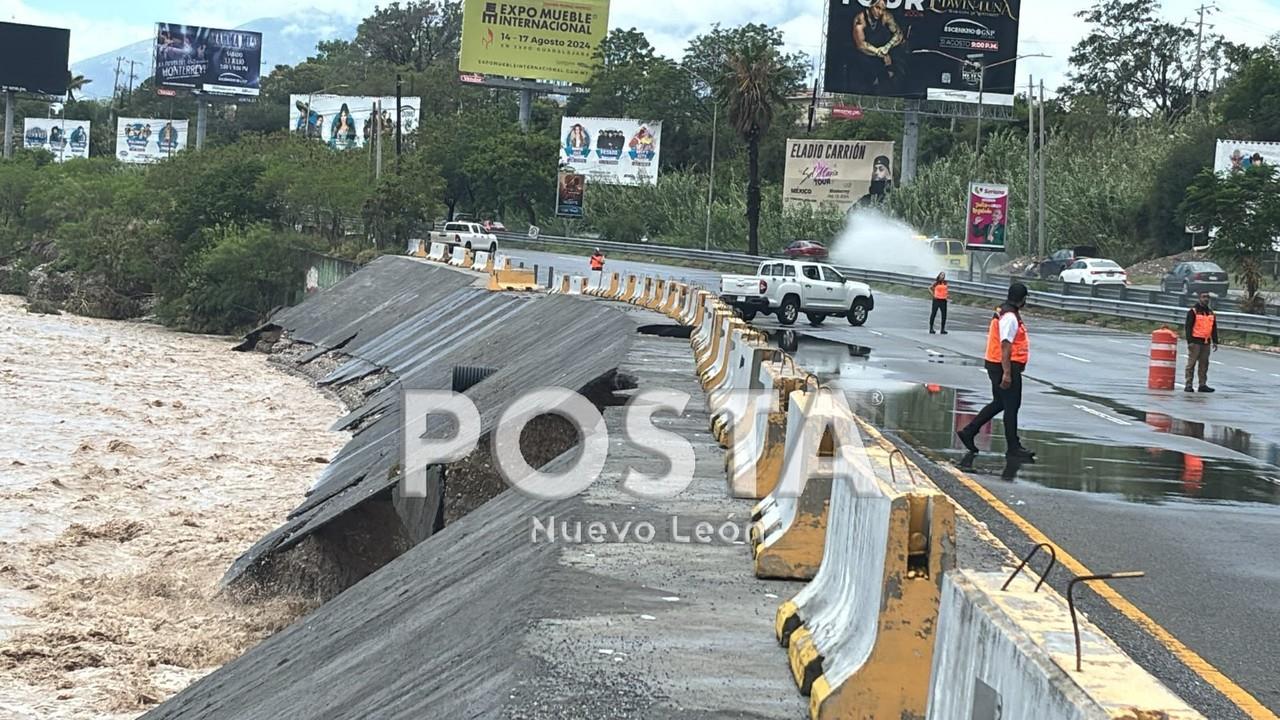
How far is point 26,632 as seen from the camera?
55.0 ft

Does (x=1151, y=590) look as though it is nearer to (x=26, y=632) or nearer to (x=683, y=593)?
(x=683, y=593)

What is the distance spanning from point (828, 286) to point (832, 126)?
68.0 meters

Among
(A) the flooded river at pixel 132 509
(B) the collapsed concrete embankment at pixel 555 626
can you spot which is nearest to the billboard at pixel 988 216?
(A) the flooded river at pixel 132 509

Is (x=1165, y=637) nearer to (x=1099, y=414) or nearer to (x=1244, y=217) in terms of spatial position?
(x=1099, y=414)

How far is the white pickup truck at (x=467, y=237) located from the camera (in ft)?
233

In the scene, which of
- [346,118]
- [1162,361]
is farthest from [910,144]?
[1162,361]

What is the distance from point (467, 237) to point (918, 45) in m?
23.7

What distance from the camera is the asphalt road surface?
853 cm

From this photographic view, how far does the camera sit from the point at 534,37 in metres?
108

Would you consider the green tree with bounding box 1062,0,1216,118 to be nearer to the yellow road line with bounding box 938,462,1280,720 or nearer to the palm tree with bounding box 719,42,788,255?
the palm tree with bounding box 719,42,788,255

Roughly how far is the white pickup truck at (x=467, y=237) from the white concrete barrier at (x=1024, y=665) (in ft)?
214

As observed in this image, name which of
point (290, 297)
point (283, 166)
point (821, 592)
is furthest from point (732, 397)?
point (283, 166)

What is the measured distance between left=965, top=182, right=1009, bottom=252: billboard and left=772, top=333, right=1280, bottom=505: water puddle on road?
38.3 meters

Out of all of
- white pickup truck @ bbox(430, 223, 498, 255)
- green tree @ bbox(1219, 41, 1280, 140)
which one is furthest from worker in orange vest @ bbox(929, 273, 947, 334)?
green tree @ bbox(1219, 41, 1280, 140)
